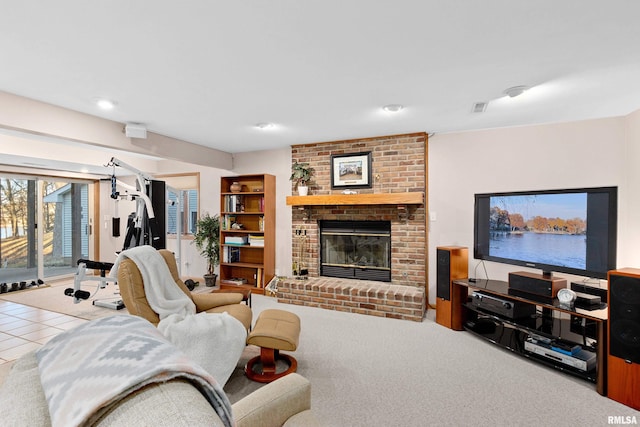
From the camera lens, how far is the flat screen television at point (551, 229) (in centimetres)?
260

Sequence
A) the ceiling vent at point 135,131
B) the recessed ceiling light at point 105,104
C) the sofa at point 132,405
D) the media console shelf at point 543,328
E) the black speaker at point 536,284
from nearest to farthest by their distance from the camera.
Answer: the sofa at point 132,405 < the media console shelf at point 543,328 < the black speaker at point 536,284 < the recessed ceiling light at point 105,104 < the ceiling vent at point 135,131

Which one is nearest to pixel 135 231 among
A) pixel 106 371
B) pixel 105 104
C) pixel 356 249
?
pixel 105 104

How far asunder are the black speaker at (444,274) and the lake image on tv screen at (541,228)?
456mm

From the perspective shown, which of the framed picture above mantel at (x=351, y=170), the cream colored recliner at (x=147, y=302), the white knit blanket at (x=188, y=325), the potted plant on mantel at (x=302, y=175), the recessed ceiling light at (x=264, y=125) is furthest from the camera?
the potted plant on mantel at (x=302, y=175)

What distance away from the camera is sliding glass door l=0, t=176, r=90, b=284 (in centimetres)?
552

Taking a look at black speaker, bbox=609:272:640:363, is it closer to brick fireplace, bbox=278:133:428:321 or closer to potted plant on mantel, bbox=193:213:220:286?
brick fireplace, bbox=278:133:428:321

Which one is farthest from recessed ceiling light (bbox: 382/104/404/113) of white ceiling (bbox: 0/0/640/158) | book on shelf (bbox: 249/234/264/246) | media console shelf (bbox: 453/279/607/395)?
book on shelf (bbox: 249/234/264/246)

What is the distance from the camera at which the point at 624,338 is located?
2.12m

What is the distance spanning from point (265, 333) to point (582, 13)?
2675mm

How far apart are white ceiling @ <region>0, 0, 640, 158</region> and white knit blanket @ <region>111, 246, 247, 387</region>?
4.76ft

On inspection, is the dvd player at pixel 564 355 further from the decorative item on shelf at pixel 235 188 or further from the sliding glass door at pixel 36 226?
the sliding glass door at pixel 36 226

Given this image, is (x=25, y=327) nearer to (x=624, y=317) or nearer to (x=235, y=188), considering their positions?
(x=235, y=188)

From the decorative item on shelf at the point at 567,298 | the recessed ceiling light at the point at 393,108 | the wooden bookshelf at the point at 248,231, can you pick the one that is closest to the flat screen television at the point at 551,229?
the decorative item on shelf at the point at 567,298

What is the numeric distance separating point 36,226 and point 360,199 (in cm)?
582
